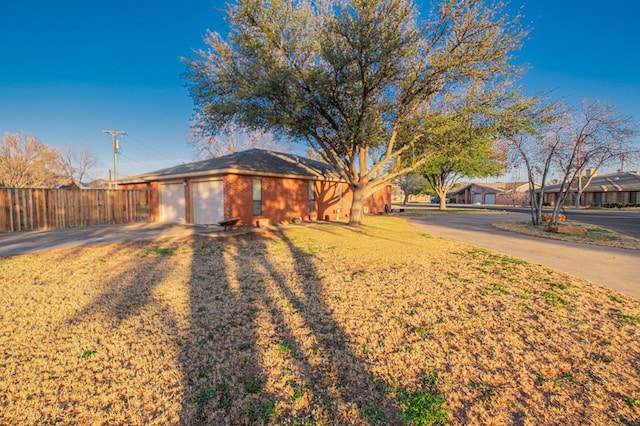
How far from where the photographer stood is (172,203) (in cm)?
1606

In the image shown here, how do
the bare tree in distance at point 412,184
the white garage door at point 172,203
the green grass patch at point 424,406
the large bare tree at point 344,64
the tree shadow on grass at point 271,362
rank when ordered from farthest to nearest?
the bare tree in distance at point 412,184 < the white garage door at point 172,203 < the large bare tree at point 344,64 < the tree shadow on grass at point 271,362 < the green grass patch at point 424,406

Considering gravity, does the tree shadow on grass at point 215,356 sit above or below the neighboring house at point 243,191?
below

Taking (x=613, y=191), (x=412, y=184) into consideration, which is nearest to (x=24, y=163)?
(x=412, y=184)

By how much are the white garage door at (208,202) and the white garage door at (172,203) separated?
1.08m

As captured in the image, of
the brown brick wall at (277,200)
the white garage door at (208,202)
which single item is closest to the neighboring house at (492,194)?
the brown brick wall at (277,200)

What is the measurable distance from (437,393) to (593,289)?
4350 millimetres

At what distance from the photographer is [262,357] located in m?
3.02

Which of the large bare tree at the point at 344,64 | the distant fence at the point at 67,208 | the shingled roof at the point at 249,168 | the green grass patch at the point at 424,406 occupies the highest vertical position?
the large bare tree at the point at 344,64

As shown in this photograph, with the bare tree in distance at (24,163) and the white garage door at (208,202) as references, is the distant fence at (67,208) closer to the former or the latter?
the white garage door at (208,202)

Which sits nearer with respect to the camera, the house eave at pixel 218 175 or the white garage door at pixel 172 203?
the house eave at pixel 218 175

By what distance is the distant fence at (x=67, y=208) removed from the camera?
39.2ft

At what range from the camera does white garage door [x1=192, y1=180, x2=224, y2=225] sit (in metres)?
13.7

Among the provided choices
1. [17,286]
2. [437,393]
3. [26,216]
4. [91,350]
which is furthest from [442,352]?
[26,216]

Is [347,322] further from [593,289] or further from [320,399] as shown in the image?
[593,289]
